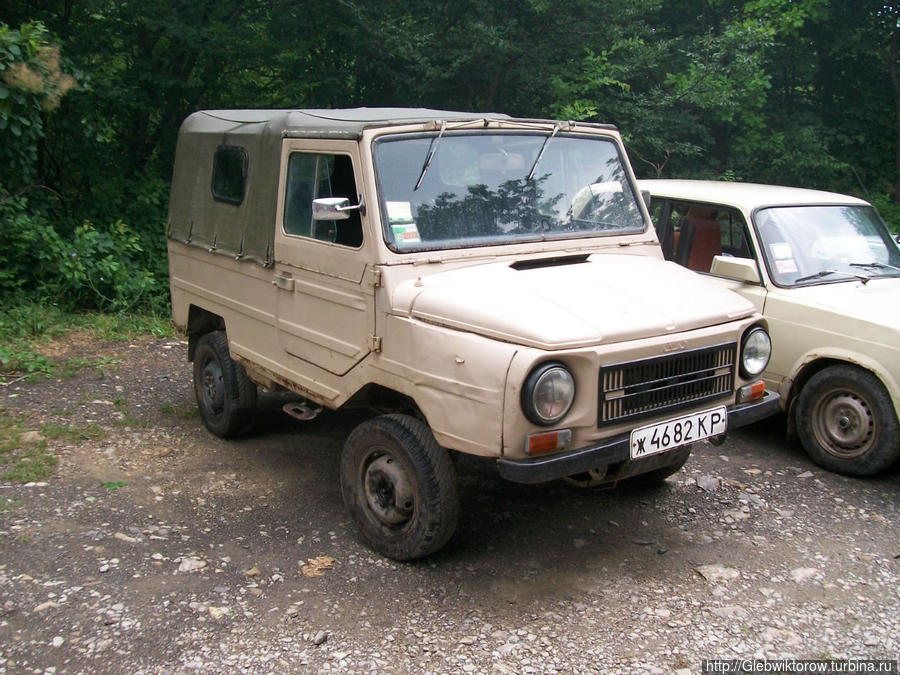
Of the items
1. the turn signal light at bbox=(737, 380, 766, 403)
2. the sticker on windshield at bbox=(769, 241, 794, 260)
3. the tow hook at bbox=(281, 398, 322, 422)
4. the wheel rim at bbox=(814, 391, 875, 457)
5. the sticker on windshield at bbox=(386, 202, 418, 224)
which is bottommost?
the tow hook at bbox=(281, 398, 322, 422)

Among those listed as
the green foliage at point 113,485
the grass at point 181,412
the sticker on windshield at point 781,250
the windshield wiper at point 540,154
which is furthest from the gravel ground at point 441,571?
the windshield wiper at point 540,154

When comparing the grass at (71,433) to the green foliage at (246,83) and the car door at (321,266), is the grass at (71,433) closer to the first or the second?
the car door at (321,266)

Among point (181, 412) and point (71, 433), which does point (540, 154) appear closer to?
point (181, 412)

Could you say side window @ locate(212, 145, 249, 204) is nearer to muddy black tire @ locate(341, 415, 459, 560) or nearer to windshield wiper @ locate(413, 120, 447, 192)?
windshield wiper @ locate(413, 120, 447, 192)

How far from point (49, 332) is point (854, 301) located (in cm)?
725

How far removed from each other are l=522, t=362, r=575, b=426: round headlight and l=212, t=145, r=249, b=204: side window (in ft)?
9.00

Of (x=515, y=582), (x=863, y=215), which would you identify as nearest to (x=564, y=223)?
(x=515, y=582)

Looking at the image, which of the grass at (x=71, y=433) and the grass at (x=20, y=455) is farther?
the grass at (x=71, y=433)

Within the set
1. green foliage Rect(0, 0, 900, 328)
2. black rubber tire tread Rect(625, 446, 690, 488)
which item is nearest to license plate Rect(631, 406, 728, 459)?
black rubber tire tread Rect(625, 446, 690, 488)

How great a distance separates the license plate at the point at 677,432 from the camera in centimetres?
385

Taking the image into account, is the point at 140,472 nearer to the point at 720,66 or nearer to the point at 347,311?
the point at 347,311

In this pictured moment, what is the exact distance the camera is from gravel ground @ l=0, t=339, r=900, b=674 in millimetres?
3551

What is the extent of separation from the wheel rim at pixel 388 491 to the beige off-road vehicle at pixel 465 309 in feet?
0.03

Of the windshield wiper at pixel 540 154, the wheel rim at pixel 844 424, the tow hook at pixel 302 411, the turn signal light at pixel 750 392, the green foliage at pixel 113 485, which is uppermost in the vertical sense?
the windshield wiper at pixel 540 154
